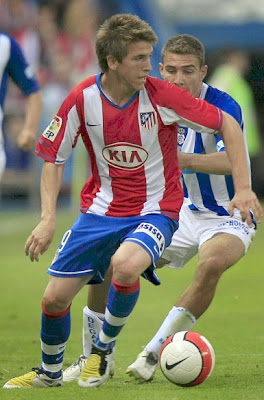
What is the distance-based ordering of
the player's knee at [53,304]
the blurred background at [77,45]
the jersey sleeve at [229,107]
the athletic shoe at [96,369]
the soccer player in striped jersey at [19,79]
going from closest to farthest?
the player's knee at [53,304] < the athletic shoe at [96,369] < the jersey sleeve at [229,107] < the soccer player in striped jersey at [19,79] < the blurred background at [77,45]

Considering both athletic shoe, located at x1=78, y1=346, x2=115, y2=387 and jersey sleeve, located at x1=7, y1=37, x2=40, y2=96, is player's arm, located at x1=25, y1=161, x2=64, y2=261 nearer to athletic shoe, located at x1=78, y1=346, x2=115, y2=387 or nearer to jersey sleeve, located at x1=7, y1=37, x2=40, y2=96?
athletic shoe, located at x1=78, y1=346, x2=115, y2=387

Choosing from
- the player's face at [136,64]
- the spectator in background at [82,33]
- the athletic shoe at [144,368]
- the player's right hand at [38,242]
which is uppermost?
the player's face at [136,64]

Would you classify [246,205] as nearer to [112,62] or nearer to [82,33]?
[112,62]

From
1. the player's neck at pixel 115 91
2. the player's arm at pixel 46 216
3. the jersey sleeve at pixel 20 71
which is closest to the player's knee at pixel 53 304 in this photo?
the player's arm at pixel 46 216

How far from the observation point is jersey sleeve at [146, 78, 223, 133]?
22.5 ft

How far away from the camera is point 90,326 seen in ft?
24.7

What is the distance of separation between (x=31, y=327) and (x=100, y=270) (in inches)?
132

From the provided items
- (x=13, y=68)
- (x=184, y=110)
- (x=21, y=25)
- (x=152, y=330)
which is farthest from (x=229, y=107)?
(x=21, y=25)

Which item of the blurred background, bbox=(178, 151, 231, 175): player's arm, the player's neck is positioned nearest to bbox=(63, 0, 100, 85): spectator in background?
the blurred background

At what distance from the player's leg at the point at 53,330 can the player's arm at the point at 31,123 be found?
2062 mm

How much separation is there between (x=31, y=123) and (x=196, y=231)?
175cm

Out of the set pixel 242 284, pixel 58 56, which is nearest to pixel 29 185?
pixel 58 56

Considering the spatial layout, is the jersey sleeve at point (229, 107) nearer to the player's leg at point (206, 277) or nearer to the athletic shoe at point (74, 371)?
the player's leg at point (206, 277)

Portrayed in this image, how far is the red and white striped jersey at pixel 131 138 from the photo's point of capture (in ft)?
22.8
